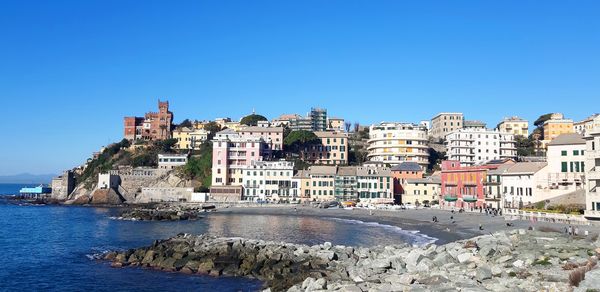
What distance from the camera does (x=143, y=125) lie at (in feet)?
468

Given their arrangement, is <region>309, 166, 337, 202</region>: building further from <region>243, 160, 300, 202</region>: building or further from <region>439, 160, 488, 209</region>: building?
<region>439, 160, 488, 209</region>: building

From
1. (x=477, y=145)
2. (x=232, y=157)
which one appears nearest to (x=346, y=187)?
(x=232, y=157)

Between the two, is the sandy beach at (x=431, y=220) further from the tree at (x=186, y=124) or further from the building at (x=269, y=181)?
the tree at (x=186, y=124)

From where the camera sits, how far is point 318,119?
14700cm

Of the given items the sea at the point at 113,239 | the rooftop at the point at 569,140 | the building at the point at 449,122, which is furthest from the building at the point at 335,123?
the rooftop at the point at 569,140

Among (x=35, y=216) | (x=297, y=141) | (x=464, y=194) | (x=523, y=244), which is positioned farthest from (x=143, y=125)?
(x=523, y=244)

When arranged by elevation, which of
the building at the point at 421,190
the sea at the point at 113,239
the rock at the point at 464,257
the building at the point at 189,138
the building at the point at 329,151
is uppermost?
the building at the point at 189,138

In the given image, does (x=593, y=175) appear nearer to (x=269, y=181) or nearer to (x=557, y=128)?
(x=269, y=181)

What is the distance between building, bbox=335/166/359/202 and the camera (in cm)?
9544

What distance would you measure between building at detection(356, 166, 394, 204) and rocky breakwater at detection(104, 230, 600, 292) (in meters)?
55.1

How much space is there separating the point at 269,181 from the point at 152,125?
55.4m

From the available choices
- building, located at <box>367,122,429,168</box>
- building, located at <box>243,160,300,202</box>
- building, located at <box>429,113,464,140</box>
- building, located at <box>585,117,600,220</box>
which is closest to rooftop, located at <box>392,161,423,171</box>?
building, located at <box>367,122,429,168</box>

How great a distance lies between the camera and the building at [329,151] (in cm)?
11706

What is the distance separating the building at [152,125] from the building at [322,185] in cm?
5737
